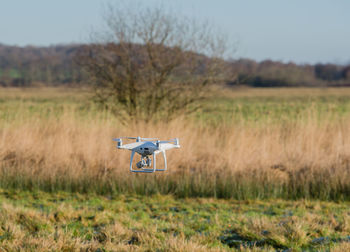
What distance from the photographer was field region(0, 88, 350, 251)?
138 inches

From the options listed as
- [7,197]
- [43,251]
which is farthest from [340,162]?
[7,197]

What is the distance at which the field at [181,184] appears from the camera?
11.5ft

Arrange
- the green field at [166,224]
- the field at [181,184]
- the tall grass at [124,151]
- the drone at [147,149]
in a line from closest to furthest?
1. the drone at [147,149]
2. the tall grass at [124,151]
3. the field at [181,184]
4. the green field at [166,224]

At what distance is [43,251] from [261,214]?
193 inches

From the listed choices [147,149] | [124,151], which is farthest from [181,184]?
[147,149]

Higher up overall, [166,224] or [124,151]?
[124,151]

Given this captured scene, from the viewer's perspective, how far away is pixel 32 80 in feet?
208

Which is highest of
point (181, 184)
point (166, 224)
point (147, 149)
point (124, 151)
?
point (147, 149)

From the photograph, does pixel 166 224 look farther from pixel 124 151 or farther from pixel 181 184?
pixel 124 151

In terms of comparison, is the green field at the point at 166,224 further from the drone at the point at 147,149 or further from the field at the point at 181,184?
the drone at the point at 147,149

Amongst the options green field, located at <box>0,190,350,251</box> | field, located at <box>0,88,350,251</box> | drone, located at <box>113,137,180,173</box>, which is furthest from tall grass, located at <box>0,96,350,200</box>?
green field, located at <box>0,190,350,251</box>

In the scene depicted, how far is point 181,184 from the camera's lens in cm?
513

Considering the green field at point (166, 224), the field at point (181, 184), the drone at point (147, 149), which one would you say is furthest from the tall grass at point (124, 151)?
the green field at point (166, 224)

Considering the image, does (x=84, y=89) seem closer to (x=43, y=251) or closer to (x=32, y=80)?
(x=43, y=251)
